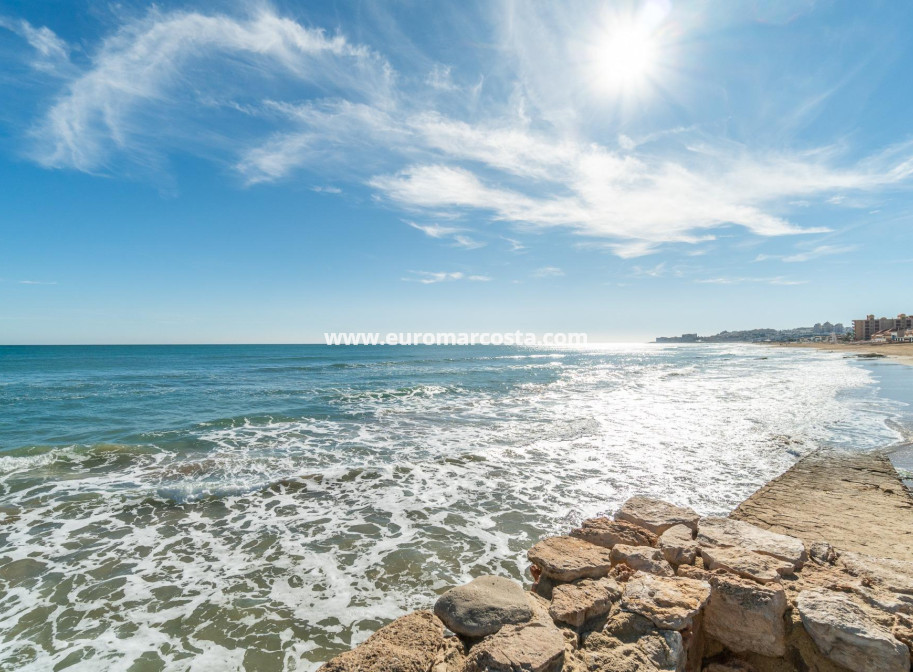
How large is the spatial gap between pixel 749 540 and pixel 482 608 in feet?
11.1

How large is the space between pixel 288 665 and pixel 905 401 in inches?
1094

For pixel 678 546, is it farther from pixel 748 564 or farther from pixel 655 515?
pixel 655 515

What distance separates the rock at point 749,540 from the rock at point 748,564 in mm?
138

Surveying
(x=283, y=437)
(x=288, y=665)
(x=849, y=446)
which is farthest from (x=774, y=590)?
(x=283, y=437)

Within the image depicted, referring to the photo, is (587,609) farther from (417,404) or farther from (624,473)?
(417,404)

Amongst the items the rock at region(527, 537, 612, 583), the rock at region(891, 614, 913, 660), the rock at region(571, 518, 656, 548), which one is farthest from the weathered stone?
the rock at region(891, 614, 913, 660)

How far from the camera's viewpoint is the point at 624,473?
10102 millimetres

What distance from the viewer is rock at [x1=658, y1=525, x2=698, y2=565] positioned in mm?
4586

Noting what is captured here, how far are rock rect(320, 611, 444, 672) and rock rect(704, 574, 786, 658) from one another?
259 cm

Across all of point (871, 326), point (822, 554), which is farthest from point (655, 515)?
point (871, 326)

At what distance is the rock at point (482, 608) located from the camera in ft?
11.8

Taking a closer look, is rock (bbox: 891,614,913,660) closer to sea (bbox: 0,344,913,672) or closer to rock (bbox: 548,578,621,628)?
rock (bbox: 548,578,621,628)

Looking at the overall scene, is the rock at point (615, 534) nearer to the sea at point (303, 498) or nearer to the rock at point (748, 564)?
the rock at point (748, 564)

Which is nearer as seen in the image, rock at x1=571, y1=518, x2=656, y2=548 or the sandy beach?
rock at x1=571, y1=518, x2=656, y2=548
